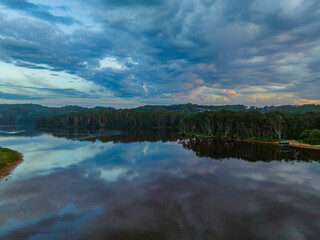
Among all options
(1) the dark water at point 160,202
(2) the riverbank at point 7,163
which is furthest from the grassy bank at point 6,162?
(1) the dark water at point 160,202

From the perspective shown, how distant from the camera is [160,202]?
25.6 meters

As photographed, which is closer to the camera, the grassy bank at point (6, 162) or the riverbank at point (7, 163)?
the riverbank at point (7, 163)

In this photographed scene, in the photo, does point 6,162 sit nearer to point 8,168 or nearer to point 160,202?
Answer: point 8,168

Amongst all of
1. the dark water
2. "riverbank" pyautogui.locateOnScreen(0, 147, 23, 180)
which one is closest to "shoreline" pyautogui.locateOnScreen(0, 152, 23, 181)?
"riverbank" pyautogui.locateOnScreen(0, 147, 23, 180)

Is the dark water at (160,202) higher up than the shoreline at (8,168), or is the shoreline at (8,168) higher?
the dark water at (160,202)

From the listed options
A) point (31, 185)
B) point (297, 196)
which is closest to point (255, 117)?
point (297, 196)

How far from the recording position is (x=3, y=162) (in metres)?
45.1

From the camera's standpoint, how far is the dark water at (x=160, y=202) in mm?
19141

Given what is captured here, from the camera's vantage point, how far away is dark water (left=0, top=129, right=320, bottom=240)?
1914 centimetres

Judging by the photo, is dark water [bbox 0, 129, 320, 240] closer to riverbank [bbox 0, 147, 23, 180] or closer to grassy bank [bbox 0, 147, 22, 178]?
riverbank [bbox 0, 147, 23, 180]

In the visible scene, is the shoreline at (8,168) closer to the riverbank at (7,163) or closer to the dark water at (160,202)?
the riverbank at (7,163)

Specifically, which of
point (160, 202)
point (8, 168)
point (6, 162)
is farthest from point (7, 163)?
point (160, 202)

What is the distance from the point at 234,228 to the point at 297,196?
15.3 meters

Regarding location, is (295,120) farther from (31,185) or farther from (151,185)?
(31,185)
